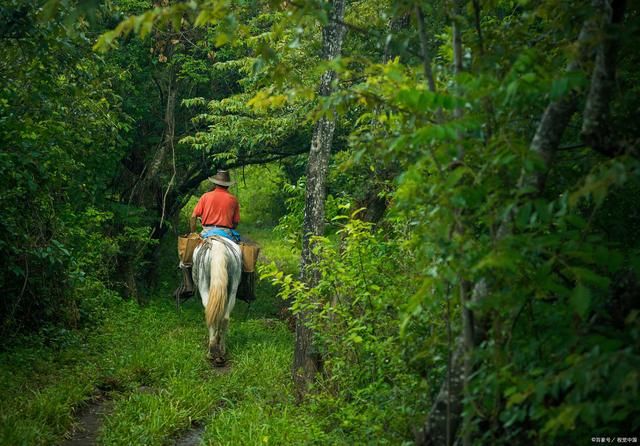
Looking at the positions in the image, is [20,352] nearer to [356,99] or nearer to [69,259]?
[69,259]

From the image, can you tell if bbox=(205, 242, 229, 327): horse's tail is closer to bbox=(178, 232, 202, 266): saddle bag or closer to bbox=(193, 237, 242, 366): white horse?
bbox=(193, 237, 242, 366): white horse

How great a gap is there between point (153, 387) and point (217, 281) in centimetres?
239

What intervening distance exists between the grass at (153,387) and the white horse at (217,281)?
352 millimetres

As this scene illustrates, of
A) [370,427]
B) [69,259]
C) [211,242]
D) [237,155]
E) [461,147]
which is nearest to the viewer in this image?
[461,147]

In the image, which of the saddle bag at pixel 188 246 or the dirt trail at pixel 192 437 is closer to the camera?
the dirt trail at pixel 192 437

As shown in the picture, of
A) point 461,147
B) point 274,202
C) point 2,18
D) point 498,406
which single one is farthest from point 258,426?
point 274,202

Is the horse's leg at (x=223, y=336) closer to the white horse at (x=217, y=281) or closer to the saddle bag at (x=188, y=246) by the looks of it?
the white horse at (x=217, y=281)

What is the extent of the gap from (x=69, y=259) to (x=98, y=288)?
107 inches

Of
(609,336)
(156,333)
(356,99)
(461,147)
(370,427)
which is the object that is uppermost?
(356,99)

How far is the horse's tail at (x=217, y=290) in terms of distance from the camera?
1058 centimetres

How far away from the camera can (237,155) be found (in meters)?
15.6

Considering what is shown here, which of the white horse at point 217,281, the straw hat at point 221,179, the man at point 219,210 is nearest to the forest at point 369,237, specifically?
the white horse at point 217,281

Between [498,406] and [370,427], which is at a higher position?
[498,406]

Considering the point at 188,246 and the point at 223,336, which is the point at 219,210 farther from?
the point at 223,336
